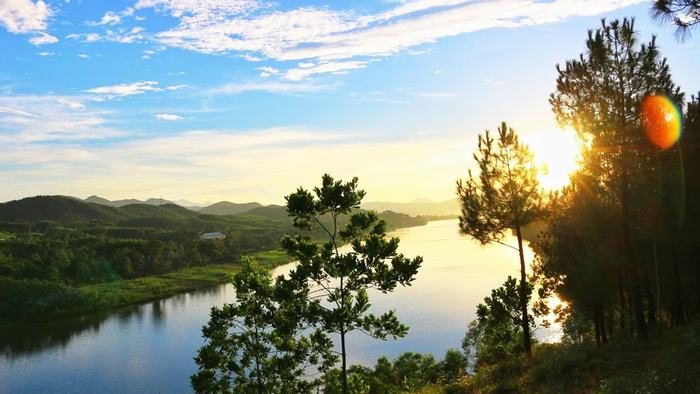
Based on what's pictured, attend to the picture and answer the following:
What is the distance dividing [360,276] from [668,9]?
1282cm

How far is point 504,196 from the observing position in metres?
26.3

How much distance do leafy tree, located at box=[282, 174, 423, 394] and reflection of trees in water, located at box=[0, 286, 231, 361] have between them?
6633cm

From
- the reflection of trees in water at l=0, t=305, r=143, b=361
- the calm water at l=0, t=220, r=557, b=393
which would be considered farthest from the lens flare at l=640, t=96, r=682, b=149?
the reflection of trees in water at l=0, t=305, r=143, b=361

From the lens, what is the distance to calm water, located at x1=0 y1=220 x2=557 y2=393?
54.3 metres

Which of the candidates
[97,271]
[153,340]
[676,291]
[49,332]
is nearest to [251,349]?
[676,291]

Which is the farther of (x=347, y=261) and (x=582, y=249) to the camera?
(x=582, y=249)

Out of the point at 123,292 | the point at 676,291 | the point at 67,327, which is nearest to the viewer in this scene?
the point at 676,291

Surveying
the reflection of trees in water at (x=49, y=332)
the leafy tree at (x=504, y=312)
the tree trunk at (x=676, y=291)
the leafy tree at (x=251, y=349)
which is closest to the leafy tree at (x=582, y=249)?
the tree trunk at (x=676, y=291)

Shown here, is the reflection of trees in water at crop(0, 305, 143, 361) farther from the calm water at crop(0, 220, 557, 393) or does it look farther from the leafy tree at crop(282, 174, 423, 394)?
the leafy tree at crop(282, 174, 423, 394)

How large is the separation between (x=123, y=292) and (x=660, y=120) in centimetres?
10659

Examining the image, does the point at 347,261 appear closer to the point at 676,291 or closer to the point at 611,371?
the point at 611,371

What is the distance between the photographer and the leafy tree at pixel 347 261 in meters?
17.4

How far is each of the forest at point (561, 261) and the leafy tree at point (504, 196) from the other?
0.24 feet

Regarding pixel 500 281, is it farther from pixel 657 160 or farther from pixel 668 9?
pixel 668 9
